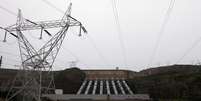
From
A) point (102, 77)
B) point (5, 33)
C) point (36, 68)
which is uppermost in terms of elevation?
point (5, 33)

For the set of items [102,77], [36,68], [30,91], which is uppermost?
[36,68]

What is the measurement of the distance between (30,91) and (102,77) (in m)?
38.8

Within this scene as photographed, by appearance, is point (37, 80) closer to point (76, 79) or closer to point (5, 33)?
point (5, 33)

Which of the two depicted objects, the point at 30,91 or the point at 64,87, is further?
the point at 64,87

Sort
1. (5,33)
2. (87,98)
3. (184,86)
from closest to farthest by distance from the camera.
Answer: (5,33) → (87,98) → (184,86)

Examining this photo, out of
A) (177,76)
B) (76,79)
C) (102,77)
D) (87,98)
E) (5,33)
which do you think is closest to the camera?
(5,33)

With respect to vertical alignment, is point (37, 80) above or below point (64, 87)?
above

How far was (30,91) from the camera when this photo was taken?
69.0 feet

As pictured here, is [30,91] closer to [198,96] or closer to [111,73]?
[198,96]

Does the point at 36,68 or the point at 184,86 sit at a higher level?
the point at 36,68

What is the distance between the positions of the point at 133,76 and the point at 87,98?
29186 millimetres

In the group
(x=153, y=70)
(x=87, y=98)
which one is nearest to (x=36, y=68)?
(x=87, y=98)

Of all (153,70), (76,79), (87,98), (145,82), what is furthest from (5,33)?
(153,70)

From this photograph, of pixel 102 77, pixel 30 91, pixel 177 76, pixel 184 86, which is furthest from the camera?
pixel 102 77
